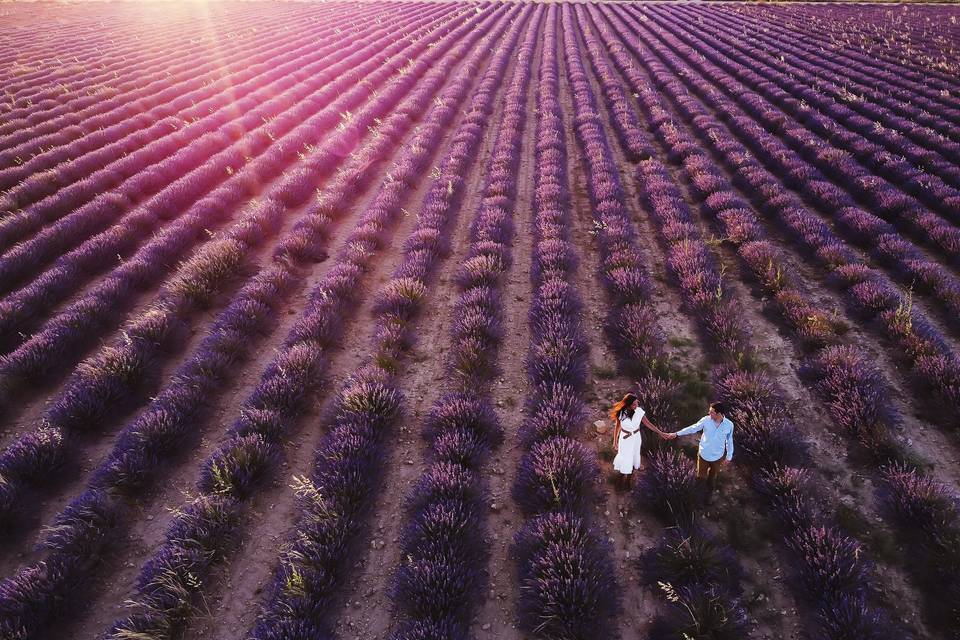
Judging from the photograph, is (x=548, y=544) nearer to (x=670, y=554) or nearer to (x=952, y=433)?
(x=670, y=554)

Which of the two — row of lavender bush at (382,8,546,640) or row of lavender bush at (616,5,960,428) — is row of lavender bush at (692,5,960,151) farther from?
row of lavender bush at (382,8,546,640)

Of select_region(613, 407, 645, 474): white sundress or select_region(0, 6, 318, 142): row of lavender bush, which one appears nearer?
select_region(613, 407, 645, 474): white sundress

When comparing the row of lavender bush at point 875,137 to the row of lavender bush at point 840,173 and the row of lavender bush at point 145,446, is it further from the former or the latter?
the row of lavender bush at point 145,446

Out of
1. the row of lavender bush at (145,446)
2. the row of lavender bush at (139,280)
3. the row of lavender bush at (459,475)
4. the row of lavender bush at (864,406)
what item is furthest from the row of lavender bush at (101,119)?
the row of lavender bush at (864,406)

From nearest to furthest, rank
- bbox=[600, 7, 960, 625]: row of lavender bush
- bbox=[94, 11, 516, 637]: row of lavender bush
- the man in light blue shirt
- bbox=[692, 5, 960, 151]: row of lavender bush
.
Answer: bbox=[94, 11, 516, 637]: row of lavender bush
bbox=[600, 7, 960, 625]: row of lavender bush
the man in light blue shirt
bbox=[692, 5, 960, 151]: row of lavender bush


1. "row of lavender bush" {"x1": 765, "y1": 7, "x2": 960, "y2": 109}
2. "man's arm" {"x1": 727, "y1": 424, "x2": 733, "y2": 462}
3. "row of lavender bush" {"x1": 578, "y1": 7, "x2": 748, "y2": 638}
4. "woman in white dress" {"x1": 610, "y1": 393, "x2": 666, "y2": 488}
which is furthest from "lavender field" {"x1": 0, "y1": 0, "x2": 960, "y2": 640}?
"row of lavender bush" {"x1": 765, "y1": 7, "x2": 960, "y2": 109}

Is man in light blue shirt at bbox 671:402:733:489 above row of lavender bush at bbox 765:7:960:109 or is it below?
below

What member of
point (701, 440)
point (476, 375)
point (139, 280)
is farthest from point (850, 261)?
point (139, 280)
